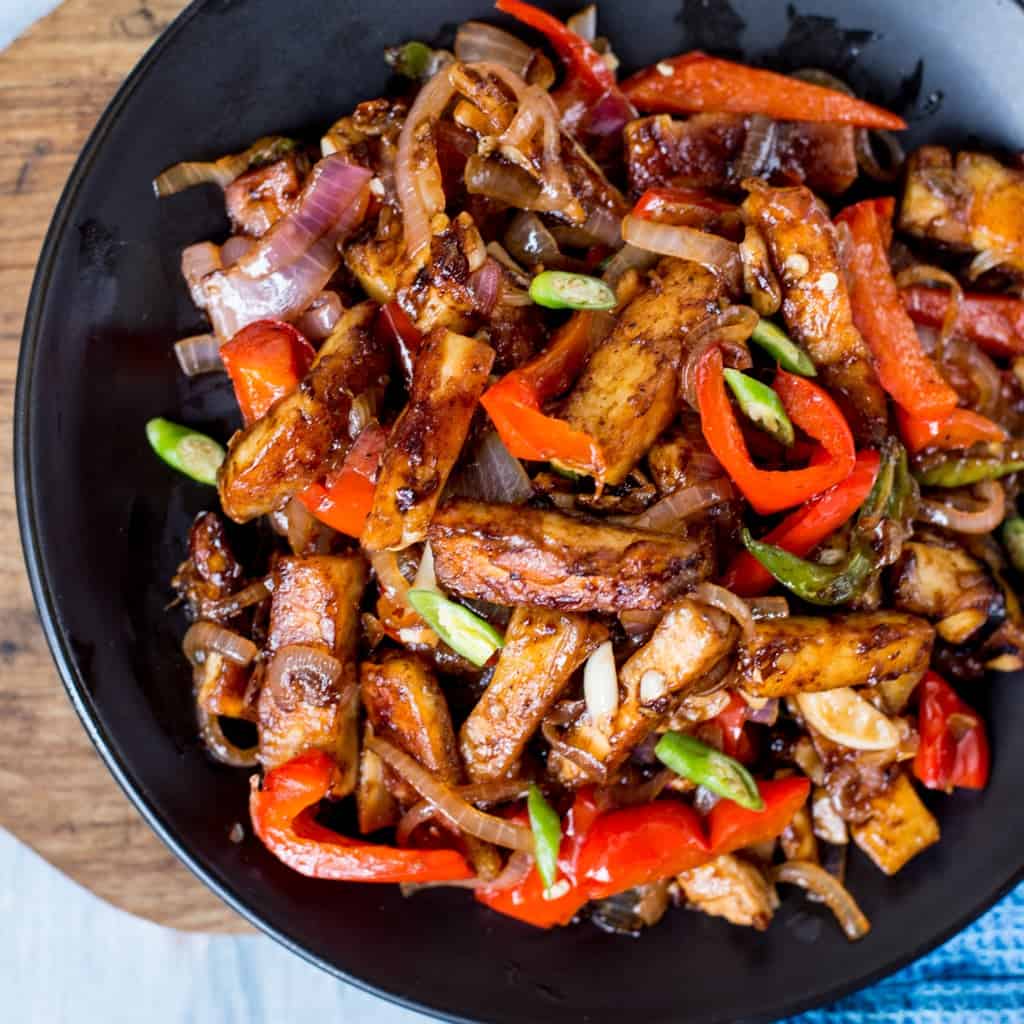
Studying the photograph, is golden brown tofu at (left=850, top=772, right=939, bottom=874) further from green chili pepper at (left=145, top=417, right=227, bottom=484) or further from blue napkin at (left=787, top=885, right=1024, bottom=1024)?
green chili pepper at (left=145, top=417, right=227, bottom=484)

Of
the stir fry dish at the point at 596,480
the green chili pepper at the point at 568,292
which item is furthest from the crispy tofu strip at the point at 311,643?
the green chili pepper at the point at 568,292

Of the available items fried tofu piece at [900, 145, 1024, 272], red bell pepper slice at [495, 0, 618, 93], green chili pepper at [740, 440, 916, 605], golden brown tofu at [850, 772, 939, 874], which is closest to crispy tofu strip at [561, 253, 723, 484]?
green chili pepper at [740, 440, 916, 605]

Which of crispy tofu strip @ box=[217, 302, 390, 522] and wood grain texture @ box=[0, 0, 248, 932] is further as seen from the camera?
wood grain texture @ box=[0, 0, 248, 932]

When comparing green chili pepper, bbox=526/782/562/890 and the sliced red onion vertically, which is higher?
the sliced red onion

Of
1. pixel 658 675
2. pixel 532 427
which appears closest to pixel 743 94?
pixel 532 427

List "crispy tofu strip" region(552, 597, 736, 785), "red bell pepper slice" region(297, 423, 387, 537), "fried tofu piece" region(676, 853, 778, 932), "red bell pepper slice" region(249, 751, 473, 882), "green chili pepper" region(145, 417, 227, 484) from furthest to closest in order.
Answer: "fried tofu piece" region(676, 853, 778, 932)
"green chili pepper" region(145, 417, 227, 484)
"red bell pepper slice" region(249, 751, 473, 882)
"red bell pepper slice" region(297, 423, 387, 537)
"crispy tofu strip" region(552, 597, 736, 785)

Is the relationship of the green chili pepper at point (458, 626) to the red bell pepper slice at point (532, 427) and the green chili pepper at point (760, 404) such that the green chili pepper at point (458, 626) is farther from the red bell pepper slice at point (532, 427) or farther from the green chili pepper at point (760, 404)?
the green chili pepper at point (760, 404)
